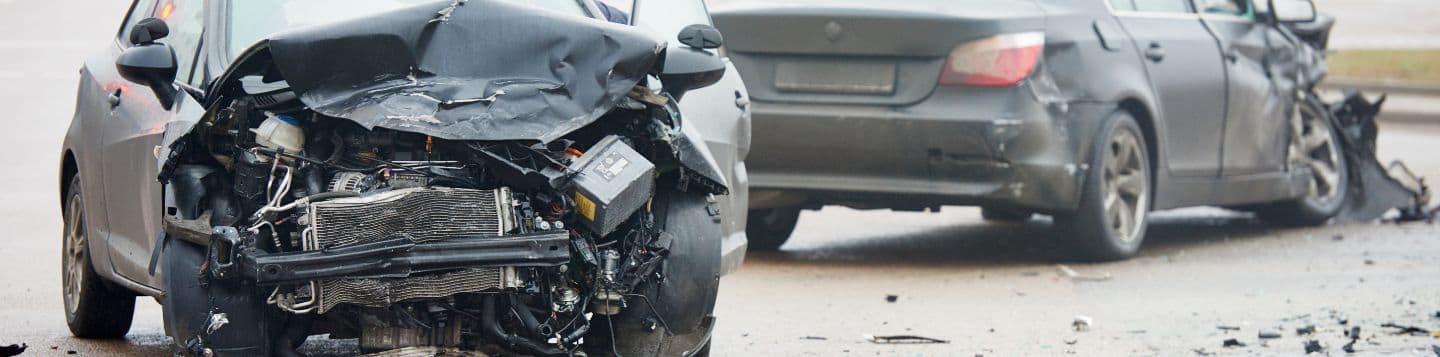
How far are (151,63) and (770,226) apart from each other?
17.3 ft

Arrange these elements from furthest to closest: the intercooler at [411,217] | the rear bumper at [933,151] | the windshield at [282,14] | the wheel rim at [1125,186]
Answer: the wheel rim at [1125,186] → the rear bumper at [933,151] → the windshield at [282,14] → the intercooler at [411,217]

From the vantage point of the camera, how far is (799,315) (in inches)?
324

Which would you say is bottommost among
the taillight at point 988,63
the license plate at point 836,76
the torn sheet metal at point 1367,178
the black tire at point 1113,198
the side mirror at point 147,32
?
the torn sheet metal at point 1367,178

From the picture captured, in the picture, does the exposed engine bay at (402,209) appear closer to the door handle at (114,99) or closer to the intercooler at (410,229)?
the intercooler at (410,229)

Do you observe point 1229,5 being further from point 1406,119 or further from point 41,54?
point 41,54

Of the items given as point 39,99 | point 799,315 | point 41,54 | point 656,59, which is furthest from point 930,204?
point 41,54

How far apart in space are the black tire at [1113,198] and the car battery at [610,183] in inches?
181

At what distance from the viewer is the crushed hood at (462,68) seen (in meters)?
5.22

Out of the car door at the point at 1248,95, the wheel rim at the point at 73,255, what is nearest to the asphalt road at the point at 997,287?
the wheel rim at the point at 73,255

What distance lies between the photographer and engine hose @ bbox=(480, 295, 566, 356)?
5.29m

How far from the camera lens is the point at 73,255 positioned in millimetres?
7293

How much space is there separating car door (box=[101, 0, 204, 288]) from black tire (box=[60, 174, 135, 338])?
55cm

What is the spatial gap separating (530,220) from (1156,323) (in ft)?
11.7

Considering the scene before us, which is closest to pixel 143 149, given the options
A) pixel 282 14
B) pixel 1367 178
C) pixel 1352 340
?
pixel 282 14
